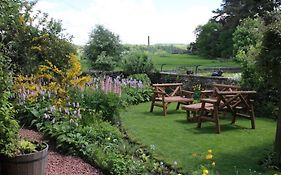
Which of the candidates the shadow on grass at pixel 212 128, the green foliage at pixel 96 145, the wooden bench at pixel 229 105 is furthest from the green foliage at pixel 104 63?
the green foliage at pixel 96 145

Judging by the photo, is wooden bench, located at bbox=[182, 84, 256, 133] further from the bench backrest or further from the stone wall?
the stone wall

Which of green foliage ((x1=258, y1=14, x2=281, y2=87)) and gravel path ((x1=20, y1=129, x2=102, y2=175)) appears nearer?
gravel path ((x1=20, y1=129, x2=102, y2=175))

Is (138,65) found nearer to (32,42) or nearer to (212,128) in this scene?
(32,42)

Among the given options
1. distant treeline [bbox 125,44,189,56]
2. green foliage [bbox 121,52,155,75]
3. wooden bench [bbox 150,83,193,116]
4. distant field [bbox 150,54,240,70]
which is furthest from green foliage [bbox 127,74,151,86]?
distant treeline [bbox 125,44,189,56]

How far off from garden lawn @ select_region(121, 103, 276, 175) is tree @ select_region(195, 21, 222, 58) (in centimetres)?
3375

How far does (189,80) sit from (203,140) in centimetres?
589

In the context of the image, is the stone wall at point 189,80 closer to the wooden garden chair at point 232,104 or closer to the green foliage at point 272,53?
the wooden garden chair at point 232,104

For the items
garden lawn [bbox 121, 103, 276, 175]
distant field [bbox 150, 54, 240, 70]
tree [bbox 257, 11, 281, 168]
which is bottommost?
garden lawn [bbox 121, 103, 276, 175]

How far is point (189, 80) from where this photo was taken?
12258 millimetres

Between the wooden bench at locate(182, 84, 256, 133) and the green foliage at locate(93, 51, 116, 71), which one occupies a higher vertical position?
the green foliage at locate(93, 51, 116, 71)

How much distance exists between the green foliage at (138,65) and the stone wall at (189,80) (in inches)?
16.0

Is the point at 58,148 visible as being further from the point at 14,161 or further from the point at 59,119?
the point at 14,161

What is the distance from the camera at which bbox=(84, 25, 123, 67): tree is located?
16359 mm

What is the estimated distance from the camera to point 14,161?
370 centimetres
